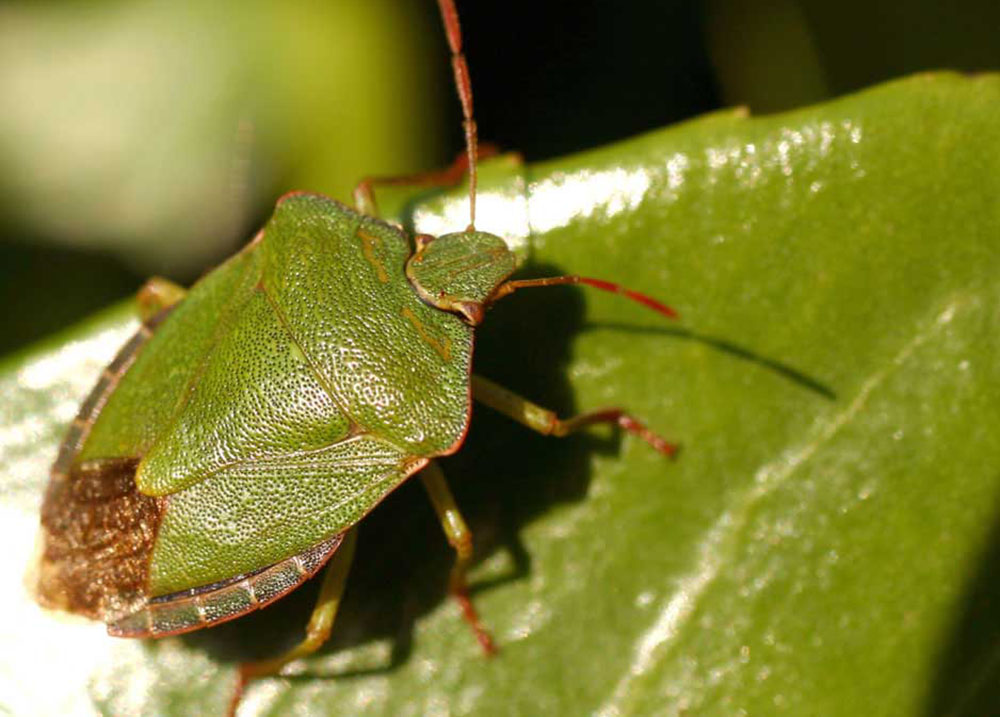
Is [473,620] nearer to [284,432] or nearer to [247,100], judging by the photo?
[284,432]

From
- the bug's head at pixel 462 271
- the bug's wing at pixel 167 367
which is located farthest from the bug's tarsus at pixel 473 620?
the bug's wing at pixel 167 367

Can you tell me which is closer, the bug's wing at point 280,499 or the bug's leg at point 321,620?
the bug's wing at point 280,499

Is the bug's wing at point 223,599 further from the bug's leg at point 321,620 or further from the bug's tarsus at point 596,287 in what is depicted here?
the bug's tarsus at point 596,287

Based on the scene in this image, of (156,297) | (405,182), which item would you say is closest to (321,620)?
(156,297)

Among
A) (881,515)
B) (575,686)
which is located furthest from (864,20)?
(575,686)

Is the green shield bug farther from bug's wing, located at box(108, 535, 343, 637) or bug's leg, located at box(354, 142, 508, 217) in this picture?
bug's leg, located at box(354, 142, 508, 217)

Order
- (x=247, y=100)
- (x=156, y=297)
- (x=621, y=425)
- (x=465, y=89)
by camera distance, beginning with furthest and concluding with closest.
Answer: (x=247, y=100), (x=156, y=297), (x=465, y=89), (x=621, y=425)

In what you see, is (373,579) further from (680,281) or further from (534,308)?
(680,281)
